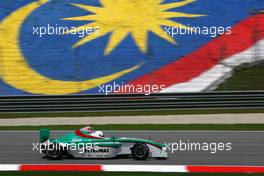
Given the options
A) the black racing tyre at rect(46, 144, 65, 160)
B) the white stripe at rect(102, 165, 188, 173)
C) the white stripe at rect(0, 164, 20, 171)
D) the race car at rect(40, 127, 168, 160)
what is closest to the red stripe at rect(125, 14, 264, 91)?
the race car at rect(40, 127, 168, 160)

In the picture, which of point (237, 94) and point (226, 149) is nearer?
point (226, 149)

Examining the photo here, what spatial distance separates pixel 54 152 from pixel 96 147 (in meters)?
0.65

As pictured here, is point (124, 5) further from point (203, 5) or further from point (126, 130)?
point (126, 130)

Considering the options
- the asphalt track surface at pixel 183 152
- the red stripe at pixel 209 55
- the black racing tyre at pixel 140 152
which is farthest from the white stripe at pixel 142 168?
the red stripe at pixel 209 55

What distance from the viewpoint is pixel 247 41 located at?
18391 millimetres

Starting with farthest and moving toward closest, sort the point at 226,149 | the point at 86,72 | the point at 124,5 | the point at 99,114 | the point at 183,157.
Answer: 1. the point at 124,5
2. the point at 86,72
3. the point at 99,114
4. the point at 226,149
5. the point at 183,157

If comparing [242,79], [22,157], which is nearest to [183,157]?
[22,157]

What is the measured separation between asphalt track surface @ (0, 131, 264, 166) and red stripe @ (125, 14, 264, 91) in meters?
6.89

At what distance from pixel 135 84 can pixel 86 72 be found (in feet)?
5.83

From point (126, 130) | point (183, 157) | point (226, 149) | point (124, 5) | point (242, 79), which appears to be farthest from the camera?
point (124, 5)

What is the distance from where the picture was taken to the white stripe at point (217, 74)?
16.8 meters

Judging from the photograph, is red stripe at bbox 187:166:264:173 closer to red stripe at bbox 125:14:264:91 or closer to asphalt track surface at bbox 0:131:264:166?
asphalt track surface at bbox 0:131:264:166

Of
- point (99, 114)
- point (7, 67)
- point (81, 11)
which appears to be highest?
point (81, 11)

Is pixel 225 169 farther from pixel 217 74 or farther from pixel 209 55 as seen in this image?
pixel 209 55
